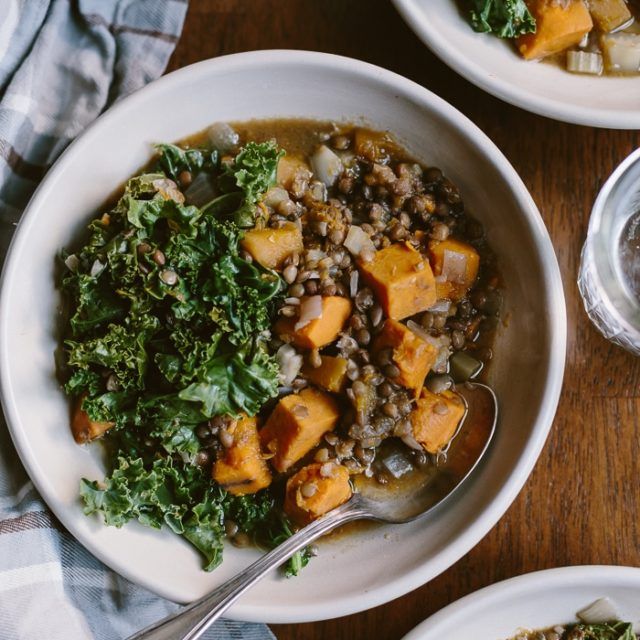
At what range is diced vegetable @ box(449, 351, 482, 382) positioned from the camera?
2.98 metres

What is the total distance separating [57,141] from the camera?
3109 mm

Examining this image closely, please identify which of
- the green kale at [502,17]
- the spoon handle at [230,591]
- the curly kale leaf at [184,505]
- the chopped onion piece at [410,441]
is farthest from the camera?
the green kale at [502,17]

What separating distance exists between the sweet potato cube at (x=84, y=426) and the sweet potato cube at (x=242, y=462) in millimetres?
406

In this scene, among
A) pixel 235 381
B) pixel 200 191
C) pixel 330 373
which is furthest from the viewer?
pixel 200 191

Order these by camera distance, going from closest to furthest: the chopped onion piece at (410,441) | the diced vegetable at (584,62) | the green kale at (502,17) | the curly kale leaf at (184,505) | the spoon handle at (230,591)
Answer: the spoon handle at (230,591), the curly kale leaf at (184,505), the chopped onion piece at (410,441), the green kale at (502,17), the diced vegetable at (584,62)

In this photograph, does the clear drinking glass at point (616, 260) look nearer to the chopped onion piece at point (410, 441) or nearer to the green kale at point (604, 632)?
the chopped onion piece at point (410, 441)

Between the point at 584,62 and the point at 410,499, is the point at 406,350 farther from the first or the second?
the point at 584,62

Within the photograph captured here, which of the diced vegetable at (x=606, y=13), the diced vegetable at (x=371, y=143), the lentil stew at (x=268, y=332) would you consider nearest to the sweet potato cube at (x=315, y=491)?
the lentil stew at (x=268, y=332)

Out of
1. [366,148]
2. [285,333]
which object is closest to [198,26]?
[366,148]

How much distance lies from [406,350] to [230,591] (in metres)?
0.97

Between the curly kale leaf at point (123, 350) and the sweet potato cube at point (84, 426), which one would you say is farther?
the sweet potato cube at point (84, 426)

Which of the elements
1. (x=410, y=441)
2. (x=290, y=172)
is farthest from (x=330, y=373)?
(x=290, y=172)

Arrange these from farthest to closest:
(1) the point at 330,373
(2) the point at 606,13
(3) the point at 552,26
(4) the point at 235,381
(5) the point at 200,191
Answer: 1. (2) the point at 606,13
2. (3) the point at 552,26
3. (5) the point at 200,191
4. (1) the point at 330,373
5. (4) the point at 235,381

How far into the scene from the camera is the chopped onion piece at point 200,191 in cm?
291
